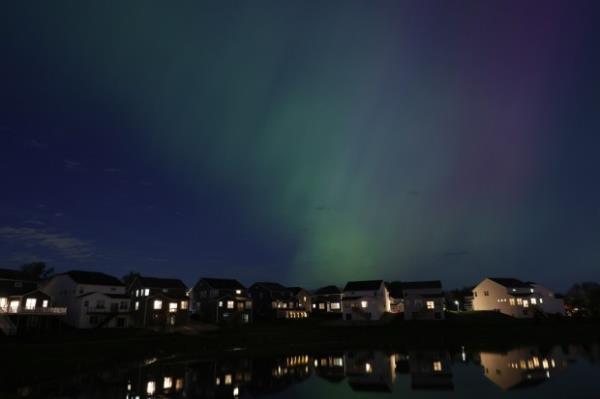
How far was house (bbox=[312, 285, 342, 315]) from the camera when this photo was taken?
357 ft

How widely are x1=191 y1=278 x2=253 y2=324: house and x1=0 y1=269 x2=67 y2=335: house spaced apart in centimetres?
2875

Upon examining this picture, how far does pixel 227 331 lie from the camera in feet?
214

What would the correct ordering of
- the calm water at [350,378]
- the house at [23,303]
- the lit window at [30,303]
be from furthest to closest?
the lit window at [30,303], the house at [23,303], the calm water at [350,378]

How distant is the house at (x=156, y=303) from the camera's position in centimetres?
7138

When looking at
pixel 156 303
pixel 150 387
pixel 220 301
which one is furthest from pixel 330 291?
pixel 150 387

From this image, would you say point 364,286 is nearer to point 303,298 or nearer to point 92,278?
point 303,298

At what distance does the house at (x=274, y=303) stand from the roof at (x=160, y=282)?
79.4ft

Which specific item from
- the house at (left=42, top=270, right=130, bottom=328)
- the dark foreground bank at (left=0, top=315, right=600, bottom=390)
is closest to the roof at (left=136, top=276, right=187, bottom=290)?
the house at (left=42, top=270, right=130, bottom=328)

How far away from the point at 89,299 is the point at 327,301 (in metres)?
64.4

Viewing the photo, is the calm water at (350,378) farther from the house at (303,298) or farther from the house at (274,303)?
the house at (303,298)

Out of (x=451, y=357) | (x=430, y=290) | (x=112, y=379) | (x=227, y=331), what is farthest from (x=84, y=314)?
(x=430, y=290)

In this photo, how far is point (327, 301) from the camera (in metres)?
113

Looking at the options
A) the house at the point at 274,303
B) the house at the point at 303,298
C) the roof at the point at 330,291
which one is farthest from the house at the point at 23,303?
the roof at the point at 330,291

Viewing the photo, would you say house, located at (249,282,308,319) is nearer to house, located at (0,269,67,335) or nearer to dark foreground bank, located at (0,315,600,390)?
dark foreground bank, located at (0,315,600,390)
